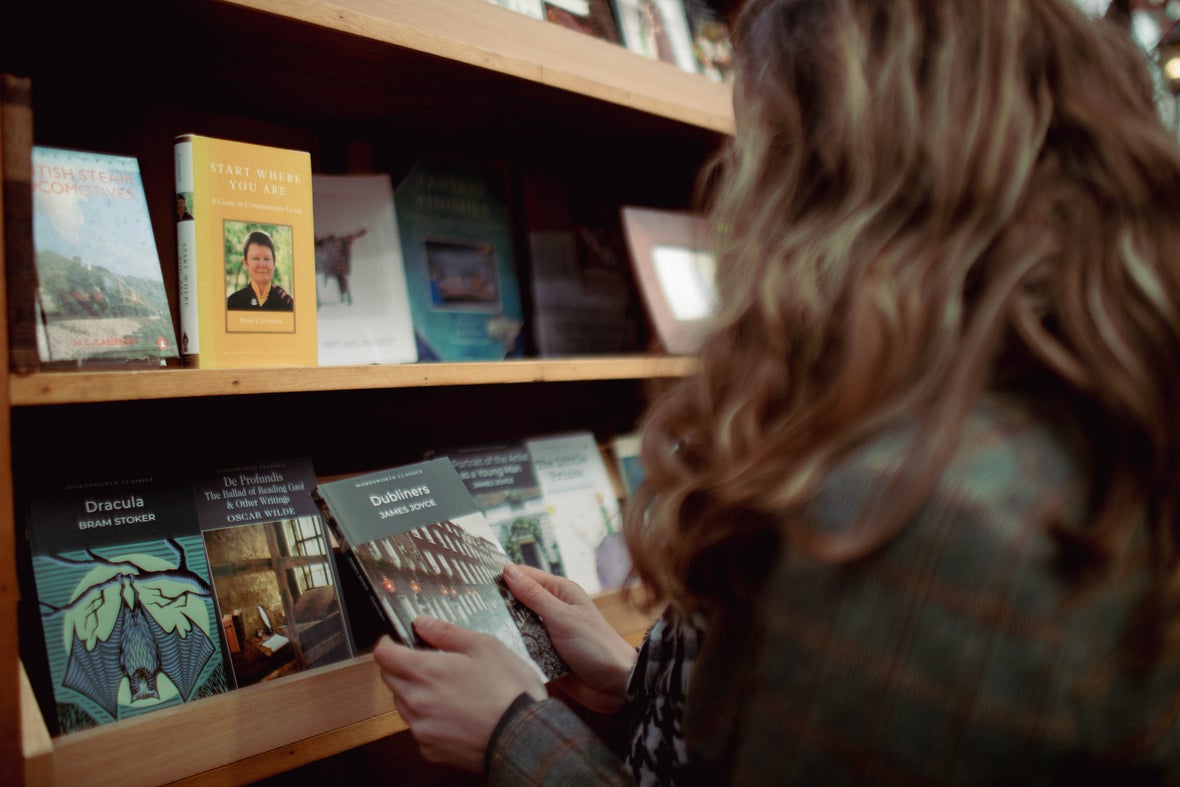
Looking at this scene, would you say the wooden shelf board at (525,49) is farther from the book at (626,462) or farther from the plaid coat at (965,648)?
the plaid coat at (965,648)

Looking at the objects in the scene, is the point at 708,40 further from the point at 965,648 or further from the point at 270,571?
the point at 965,648

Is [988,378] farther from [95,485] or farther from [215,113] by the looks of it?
[215,113]

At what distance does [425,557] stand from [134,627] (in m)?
0.35

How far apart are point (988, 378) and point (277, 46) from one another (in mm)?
932

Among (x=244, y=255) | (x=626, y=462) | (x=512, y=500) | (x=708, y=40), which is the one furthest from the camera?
(x=708, y=40)

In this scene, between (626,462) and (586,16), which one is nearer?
(586,16)

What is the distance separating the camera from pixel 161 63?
3.62ft

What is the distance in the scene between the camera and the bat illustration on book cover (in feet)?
3.05

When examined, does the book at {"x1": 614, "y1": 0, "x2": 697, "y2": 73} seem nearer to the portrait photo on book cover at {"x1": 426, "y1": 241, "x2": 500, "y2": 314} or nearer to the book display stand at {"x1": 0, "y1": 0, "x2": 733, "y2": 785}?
the book display stand at {"x1": 0, "y1": 0, "x2": 733, "y2": 785}

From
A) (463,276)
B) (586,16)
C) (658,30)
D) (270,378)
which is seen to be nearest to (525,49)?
(586,16)

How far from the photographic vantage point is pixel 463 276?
1482 mm

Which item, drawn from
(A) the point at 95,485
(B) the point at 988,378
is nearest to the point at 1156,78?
(B) the point at 988,378

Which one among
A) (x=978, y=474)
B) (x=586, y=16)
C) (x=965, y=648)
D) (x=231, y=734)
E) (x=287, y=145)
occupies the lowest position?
(x=231, y=734)

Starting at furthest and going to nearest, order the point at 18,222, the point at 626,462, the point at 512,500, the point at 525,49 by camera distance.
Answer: the point at 626,462
the point at 512,500
the point at 525,49
the point at 18,222
